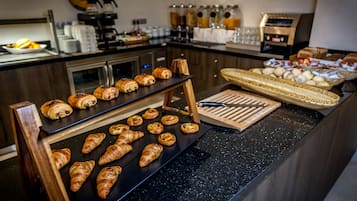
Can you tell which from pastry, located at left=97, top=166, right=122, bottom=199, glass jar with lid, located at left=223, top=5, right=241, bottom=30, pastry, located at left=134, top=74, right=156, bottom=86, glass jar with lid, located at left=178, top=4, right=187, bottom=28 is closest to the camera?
pastry, located at left=97, top=166, right=122, bottom=199

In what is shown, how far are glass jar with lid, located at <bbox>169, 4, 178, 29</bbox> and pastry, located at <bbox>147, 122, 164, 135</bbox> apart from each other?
320 centimetres

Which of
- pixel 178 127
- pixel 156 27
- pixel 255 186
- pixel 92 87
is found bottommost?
pixel 92 87

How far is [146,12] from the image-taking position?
13.1 ft

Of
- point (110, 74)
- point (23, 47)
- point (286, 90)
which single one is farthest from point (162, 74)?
point (23, 47)

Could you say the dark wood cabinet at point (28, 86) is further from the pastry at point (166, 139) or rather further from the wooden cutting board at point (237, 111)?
the pastry at point (166, 139)

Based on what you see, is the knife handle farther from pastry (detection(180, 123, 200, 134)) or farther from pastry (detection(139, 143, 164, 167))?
pastry (detection(139, 143, 164, 167))

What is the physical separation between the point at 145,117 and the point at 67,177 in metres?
0.47

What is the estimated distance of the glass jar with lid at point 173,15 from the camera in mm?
3988

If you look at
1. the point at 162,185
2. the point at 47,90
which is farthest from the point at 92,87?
the point at 162,185

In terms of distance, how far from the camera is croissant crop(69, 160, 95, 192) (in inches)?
29.2

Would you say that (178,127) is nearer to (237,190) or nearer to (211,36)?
(237,190)

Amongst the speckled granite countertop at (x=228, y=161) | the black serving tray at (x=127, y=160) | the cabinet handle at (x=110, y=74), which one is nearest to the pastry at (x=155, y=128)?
the black serving tray at (x=127, y=160)

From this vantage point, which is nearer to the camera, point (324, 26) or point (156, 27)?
point (324, 26)

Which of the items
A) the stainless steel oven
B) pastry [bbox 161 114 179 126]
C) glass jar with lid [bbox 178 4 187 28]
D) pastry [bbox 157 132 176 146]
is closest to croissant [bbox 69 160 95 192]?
pastry [bbox 157 132 176 146]
